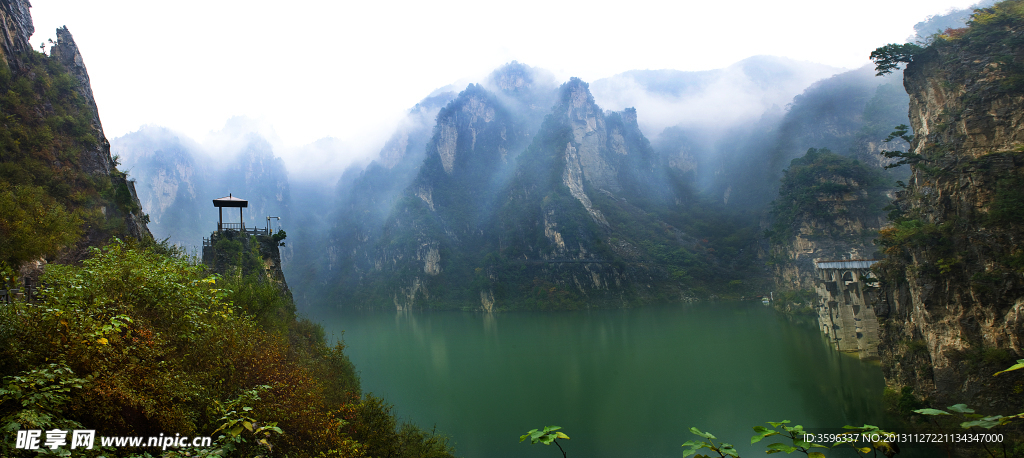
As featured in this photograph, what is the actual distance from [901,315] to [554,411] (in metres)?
14.5

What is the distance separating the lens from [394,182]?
133 m

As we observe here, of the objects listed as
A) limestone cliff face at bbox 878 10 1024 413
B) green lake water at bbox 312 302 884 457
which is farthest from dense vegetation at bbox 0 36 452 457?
limestone cliff face at bbox 878 10 1024 413

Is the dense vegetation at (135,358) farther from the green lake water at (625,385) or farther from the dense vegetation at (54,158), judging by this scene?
the green lake water at (625,385)

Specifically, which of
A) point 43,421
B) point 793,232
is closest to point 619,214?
point 793,232

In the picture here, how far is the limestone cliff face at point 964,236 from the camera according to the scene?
12125 millimetres

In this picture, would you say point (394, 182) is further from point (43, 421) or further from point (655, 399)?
point (43, 421)

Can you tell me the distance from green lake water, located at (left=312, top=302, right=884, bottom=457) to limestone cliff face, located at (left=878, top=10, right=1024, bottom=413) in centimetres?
411

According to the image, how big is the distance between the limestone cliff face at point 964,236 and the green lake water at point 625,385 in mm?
4113

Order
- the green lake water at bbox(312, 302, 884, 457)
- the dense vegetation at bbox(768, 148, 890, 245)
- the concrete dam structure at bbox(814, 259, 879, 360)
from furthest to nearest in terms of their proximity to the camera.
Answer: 1. the dense vegetation at bbox(768, 148, 890, 245)
2. the concrete dam structure at bbox(814, 259, 879, 360)
3. the green lake water at bbox(312, 302, 884, 457)

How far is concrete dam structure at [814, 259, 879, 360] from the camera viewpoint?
81.3ft

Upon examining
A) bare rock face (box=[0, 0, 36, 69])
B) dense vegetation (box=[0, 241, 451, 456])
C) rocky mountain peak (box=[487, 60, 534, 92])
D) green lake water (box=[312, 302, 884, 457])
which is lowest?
green lake water (box=[312, 302, 884, 457])

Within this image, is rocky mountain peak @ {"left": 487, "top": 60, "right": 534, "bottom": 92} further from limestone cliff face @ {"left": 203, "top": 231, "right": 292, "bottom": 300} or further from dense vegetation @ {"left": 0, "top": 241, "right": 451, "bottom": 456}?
dense vegetation @ {"left": 0, "top": 241, "right": 451, "bottom": 456}

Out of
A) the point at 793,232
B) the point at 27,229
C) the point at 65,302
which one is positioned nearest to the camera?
the point at 65,302

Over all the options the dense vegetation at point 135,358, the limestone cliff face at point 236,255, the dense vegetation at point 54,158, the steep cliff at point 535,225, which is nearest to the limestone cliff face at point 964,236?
the dense vegetation at point 135,358
